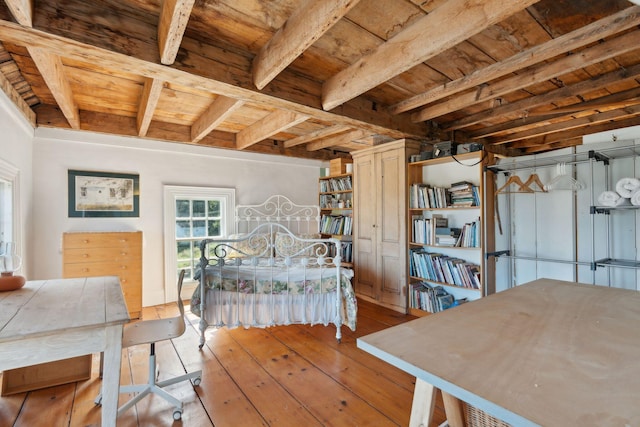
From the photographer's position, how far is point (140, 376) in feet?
7.50

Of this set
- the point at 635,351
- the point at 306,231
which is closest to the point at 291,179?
the point at 306,231

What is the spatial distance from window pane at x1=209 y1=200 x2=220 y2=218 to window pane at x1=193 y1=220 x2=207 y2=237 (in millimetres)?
180

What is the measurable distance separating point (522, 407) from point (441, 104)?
121 inches

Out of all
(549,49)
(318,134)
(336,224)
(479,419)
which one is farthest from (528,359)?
(336,224)

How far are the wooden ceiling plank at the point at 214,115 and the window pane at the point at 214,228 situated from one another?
4.09ft

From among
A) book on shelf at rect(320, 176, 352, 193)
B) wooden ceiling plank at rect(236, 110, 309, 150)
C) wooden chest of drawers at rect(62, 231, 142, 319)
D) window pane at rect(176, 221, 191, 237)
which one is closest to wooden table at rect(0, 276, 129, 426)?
wooden chest of drawers at rect(62, 231, 142, 319)

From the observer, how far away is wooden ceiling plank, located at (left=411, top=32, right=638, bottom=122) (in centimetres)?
195

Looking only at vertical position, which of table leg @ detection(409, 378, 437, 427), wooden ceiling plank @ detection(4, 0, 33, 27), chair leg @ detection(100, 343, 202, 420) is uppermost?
wooden ceiling plank @ detection(4, 0, 33, 27)

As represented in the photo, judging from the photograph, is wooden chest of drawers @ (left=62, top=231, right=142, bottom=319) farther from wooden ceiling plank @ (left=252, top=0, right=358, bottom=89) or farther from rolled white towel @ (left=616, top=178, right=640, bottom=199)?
rolled white towel @ (left=616, top=178, right=640, bottom=199)

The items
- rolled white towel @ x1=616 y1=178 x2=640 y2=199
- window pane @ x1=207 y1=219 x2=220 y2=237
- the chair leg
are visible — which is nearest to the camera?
the chair leg

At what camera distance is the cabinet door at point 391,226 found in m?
3.69

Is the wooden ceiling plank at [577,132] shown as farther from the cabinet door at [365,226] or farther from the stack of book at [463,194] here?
the cabinet door at [365,226]

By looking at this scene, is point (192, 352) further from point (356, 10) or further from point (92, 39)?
point (356, 10)

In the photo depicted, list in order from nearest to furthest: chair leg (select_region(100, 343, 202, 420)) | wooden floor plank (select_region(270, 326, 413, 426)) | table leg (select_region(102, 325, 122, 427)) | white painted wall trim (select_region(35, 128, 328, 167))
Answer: table leg (select_region(102, 325, 122, 427)), chair leg (select_region(100, 343, 202, 420)), wooden floor plank (select_region(270, 326, 413, 426)), white painted wall trim (select_region(35, 128, 328, 167))
